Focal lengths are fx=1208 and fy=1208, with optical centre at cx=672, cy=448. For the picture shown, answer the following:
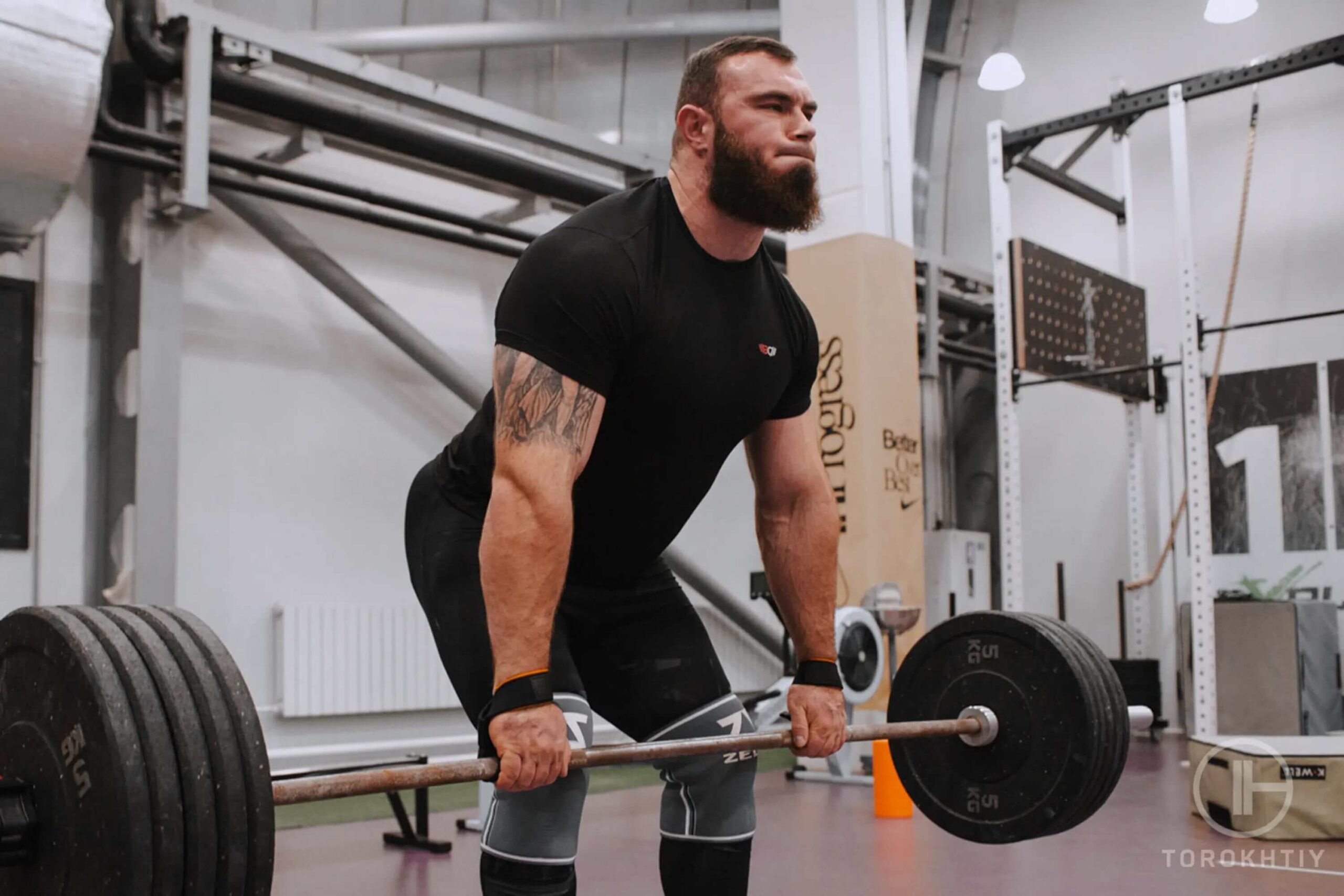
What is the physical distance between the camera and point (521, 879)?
55.1 inches

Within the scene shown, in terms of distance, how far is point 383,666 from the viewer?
15.7 ft

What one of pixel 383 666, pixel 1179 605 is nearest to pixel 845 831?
pixel 383 666

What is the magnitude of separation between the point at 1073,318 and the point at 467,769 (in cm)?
434

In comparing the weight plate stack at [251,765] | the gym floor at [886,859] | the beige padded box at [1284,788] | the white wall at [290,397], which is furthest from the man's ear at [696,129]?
the white wall at [290,397]

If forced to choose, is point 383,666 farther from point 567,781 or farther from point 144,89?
point 567,781

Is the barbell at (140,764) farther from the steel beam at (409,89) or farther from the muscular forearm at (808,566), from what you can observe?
the steel beam at (409,89)

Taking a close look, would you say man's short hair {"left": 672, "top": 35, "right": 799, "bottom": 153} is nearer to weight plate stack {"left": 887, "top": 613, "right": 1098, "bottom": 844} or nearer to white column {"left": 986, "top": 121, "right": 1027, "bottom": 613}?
weight plate stack {"left": 887, "top": 613, "right": 1098, "bottom": 844}

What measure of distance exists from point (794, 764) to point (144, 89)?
3478 millimetres

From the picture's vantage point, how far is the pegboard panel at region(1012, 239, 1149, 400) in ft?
15.6

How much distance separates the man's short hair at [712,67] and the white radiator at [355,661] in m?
3.34

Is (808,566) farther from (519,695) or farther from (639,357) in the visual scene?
(519,695)

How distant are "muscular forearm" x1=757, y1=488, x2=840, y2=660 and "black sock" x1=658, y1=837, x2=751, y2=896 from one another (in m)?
0.29

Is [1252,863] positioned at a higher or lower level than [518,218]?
lower

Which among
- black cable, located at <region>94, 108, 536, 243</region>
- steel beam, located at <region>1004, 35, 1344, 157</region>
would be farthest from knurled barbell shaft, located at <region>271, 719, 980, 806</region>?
steel beam, located at <region>1004, 35, 1344, 157</region>
